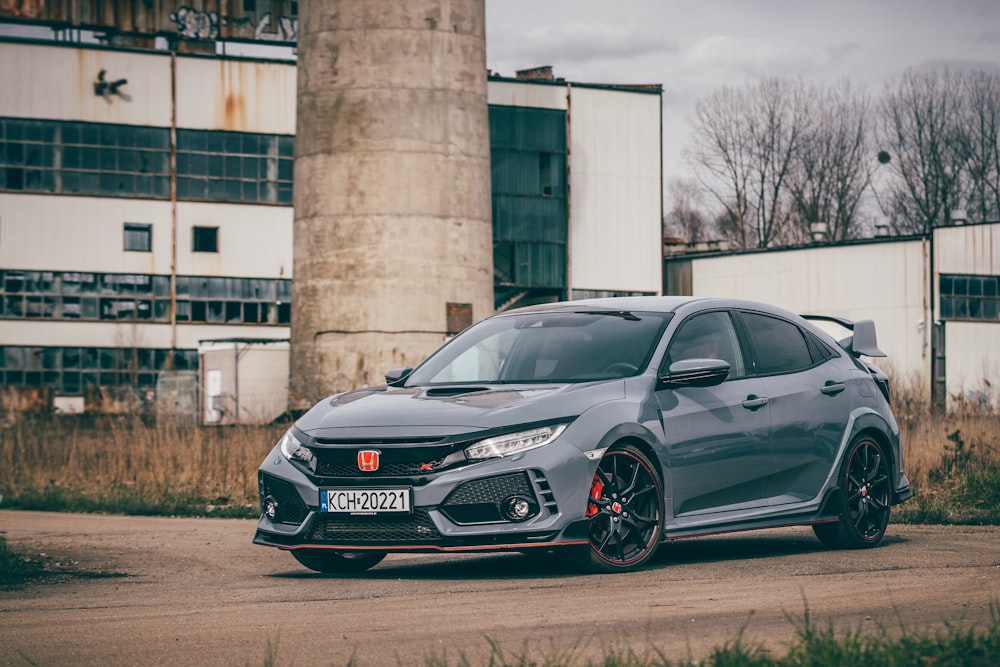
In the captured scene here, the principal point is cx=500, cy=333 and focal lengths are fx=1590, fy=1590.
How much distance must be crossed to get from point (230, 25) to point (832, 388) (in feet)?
156

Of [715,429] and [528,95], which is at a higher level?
[528,95]

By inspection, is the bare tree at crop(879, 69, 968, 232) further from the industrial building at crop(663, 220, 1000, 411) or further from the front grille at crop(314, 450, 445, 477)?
the front grille at crop(314, 450, 445, 477)

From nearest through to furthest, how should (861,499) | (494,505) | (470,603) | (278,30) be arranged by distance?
1. (470,603)
2. (494,505)
3. (861,499)
4. (278,30)

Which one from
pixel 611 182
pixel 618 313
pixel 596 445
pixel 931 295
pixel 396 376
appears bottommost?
pixel 596 445

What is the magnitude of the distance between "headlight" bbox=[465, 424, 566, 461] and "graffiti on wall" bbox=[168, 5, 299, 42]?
159 feet

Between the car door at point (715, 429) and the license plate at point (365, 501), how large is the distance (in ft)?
5.34

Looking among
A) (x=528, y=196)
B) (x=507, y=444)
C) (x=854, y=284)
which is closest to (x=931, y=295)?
(x=854, y=284)

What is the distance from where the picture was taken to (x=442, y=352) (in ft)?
34.6

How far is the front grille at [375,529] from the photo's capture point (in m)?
8.53

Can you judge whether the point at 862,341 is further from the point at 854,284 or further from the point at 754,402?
the point at 854,284

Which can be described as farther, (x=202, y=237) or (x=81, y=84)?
(x=202, y=237)

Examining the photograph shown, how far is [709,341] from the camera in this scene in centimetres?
1003

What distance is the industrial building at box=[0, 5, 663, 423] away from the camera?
48.9 m

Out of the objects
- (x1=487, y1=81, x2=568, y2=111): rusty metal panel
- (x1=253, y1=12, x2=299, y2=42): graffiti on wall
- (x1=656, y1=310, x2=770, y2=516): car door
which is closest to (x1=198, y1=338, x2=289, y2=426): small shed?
(x1=487, y1=81, x2=568, y2=111): rusty metal panel
